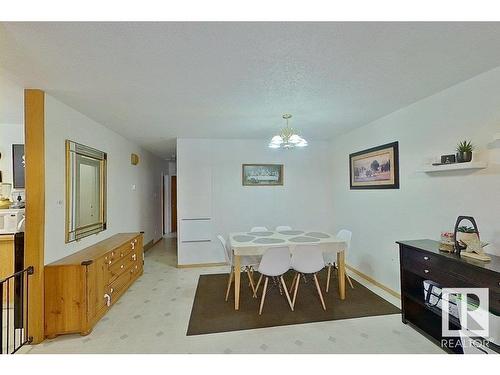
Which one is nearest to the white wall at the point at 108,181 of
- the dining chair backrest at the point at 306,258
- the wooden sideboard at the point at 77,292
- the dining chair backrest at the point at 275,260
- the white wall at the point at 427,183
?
the wooden sideboard at the point at 77,292

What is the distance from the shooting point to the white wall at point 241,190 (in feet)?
14.8

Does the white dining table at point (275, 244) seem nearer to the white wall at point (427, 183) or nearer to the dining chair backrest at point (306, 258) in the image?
the dining chair backrest at point (306, 258)

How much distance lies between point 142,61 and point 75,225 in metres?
2.13

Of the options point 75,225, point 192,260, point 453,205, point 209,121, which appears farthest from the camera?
point 192,260

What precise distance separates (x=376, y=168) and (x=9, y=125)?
207 inches

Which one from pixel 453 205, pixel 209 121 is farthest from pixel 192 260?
pixel 453 205

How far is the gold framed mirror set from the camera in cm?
272

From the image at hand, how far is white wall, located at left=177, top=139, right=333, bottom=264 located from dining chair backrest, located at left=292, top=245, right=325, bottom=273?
1888 mm

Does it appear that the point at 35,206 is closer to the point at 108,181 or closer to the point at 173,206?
the point at 108,181

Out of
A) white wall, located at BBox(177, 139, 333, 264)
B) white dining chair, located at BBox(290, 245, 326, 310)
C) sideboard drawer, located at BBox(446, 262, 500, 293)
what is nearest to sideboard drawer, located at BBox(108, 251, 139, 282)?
white wall, located at BBox(177, 139, 333, 264)

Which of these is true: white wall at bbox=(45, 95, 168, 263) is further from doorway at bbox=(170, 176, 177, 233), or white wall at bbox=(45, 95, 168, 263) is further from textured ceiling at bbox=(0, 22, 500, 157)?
doorway at bbox=(170, 176, 177, 233)

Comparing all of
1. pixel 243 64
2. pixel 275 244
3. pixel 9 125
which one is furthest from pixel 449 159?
pixel 9 125
